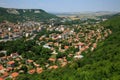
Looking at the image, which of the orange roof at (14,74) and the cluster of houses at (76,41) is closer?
the orange roof at (14,74)

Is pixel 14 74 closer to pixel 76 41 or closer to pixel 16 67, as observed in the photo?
pixel 16 67

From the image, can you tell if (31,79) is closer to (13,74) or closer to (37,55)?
(13,74)

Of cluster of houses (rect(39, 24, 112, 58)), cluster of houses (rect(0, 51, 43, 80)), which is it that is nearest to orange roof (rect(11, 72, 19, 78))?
cluster of houses (rect(0, 51, 43, 80))

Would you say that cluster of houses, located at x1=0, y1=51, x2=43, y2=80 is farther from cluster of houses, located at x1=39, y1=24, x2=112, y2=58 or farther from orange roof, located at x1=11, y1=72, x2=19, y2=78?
cluster of houses, located at x1=39, y1=24, x2=112, y2=58

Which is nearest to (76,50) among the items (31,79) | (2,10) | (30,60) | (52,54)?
(52,54)

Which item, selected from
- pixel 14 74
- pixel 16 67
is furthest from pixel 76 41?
pixel 14 74

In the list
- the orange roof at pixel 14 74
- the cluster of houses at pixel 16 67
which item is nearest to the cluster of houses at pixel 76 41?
the cluster of houses at pixel 16 67

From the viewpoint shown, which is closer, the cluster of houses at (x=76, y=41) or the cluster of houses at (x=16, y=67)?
the cluster of houses at (x=16, y=67)

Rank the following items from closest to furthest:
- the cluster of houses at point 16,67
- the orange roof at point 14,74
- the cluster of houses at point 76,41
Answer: the orange roof at point 14,74
the cluster of houses at point 16,67
the cluster of houses at point 76,41

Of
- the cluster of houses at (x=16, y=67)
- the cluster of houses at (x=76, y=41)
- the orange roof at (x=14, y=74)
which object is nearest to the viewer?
the orange roof at (x=14, y=74)

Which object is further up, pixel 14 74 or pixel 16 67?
pixel 14 74

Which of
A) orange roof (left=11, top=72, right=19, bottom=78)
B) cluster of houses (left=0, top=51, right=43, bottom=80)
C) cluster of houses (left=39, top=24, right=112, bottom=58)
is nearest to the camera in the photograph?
orange roof (left=11, top=72, right=19, bottom=78)

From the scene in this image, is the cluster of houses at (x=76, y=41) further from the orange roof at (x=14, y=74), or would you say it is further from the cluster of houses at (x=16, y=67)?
the orange roof at (x=14, y=74)
